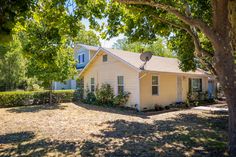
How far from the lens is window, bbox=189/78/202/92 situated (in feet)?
69.3

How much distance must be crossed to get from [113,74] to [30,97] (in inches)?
328

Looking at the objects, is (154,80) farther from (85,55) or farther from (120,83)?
(85,55)

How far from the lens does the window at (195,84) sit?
69.3ft

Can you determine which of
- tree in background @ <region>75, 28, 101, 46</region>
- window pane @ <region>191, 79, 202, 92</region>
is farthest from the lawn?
tree in background @ <region>75, 28, 101, 46</region>

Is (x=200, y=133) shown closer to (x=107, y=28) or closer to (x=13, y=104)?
(x=107, y=28)

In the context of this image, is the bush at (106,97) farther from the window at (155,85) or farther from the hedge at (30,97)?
the hedge at (30,97)

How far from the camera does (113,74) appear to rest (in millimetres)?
18438

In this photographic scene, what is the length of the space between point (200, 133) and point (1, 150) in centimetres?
700

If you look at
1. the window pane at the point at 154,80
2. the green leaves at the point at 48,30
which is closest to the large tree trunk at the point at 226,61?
the green leaves at the point at 48,30

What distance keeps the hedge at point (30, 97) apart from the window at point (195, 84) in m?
11.7

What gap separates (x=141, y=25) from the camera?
11625 millimetres

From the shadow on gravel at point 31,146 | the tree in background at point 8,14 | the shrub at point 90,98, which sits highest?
the tree in background at point 8,14

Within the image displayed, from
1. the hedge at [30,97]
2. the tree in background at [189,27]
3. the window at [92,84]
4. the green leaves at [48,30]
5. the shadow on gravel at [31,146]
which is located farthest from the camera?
the window at [92,84]

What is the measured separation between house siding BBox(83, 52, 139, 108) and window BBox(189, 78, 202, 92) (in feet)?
23.4
